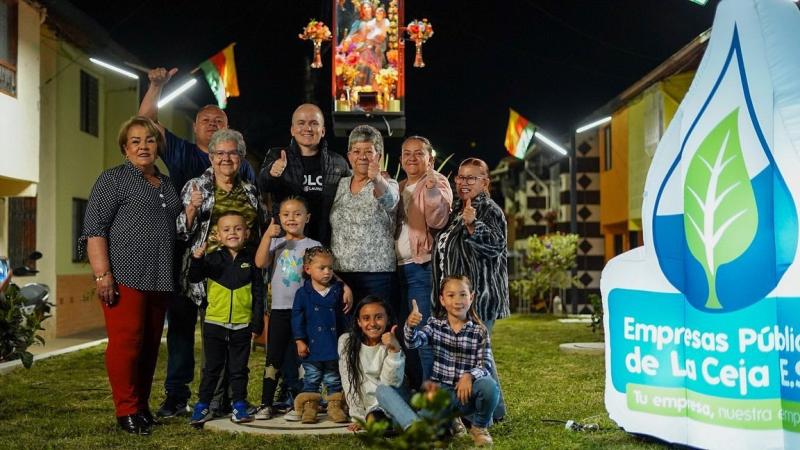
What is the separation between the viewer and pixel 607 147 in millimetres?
27875

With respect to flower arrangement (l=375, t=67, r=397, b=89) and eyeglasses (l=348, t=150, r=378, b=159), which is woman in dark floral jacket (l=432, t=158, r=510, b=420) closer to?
eyeglasses (l=348, t=150, r=378, b=159)

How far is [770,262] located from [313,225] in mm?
3033

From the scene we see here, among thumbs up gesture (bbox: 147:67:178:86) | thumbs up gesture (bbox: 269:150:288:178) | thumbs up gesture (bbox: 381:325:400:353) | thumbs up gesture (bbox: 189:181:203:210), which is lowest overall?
thumbs up gesture (bbox: 381:325:400:353)

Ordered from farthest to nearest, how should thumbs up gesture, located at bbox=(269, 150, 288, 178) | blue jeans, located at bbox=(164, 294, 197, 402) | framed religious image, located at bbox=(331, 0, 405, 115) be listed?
framed religious image, located at bbox=(331, 0, 405, 115)
blue jeans, located at bbox=(164, 294, 197, 402)
thumbs up gesture, located at bbox=(269, 150, 288, 178)

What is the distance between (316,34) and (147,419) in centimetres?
682

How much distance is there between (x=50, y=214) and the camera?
16.8m

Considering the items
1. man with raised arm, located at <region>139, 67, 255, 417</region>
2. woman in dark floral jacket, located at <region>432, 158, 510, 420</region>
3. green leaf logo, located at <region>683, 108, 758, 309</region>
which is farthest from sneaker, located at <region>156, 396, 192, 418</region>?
green leaf logo, located at <region>683, 108, 758, 309</region>

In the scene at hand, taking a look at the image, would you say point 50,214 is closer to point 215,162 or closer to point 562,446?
point 215,162

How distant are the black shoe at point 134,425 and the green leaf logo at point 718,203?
3.45 meters

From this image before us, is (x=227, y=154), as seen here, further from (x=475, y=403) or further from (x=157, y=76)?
(x=475, y=403)

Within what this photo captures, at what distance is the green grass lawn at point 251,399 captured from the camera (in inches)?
247

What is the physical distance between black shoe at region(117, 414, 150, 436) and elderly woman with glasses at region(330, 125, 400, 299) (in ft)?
5.07

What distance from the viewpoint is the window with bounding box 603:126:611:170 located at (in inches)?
1089

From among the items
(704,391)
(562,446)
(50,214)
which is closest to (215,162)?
(562,446)
